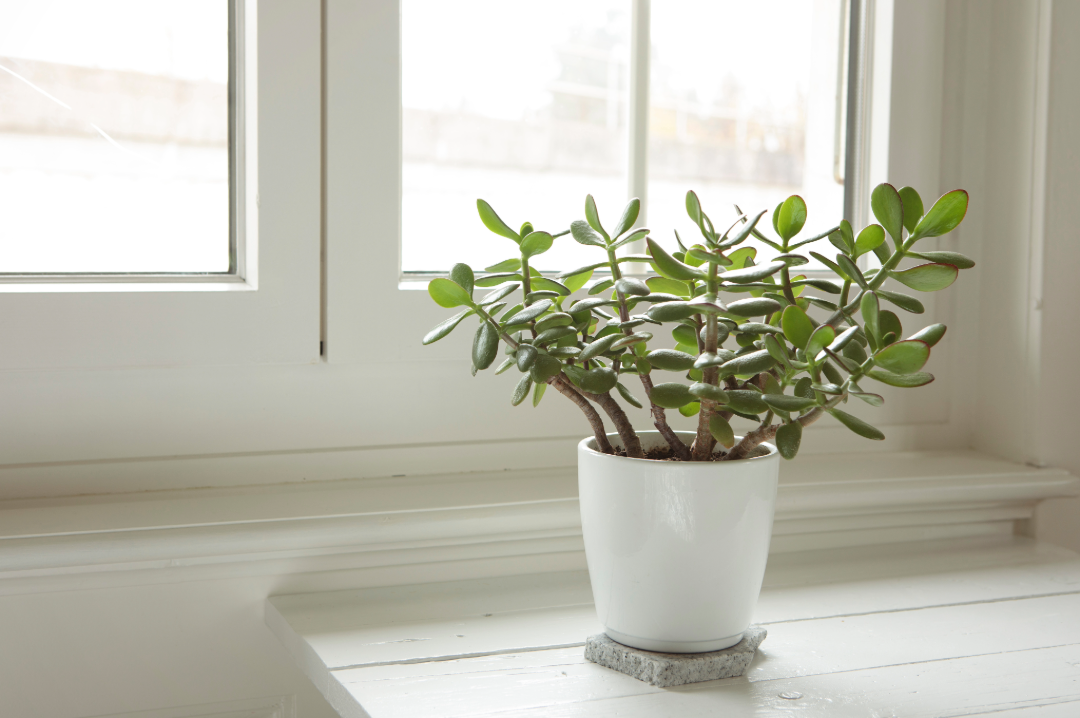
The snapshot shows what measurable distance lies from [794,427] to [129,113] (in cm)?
72

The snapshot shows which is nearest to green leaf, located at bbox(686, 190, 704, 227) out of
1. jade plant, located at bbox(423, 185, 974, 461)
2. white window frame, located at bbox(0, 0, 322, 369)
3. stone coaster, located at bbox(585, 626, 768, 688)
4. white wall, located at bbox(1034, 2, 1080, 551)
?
jade plant, located at bbox(423, 185, 974, 461)

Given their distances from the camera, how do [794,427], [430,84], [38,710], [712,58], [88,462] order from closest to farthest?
[794,427] → [38,710] → [88,462] → [430,84] → [712,58]

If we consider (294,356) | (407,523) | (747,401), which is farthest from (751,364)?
(294,356)

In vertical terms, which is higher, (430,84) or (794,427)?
(430,84)

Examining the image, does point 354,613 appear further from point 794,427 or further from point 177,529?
point 794,427

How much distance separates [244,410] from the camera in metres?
0.91

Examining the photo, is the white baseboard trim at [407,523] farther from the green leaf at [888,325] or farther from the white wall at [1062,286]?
the green leaf at [888,325]

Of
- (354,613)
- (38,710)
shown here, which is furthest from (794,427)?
(38,710)

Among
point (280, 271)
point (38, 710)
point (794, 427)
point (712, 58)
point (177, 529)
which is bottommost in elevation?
point (38, 710)

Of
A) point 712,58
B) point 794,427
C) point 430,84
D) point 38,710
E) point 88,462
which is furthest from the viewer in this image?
point 712,58

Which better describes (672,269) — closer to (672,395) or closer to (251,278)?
(672,395)

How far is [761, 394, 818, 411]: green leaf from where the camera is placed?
577mm

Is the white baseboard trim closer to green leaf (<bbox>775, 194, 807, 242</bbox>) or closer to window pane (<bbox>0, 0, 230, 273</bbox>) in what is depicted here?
window pane (<bbox>0, 0, 230, 273</bbox>)

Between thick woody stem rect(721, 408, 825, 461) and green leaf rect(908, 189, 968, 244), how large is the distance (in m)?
0.14
